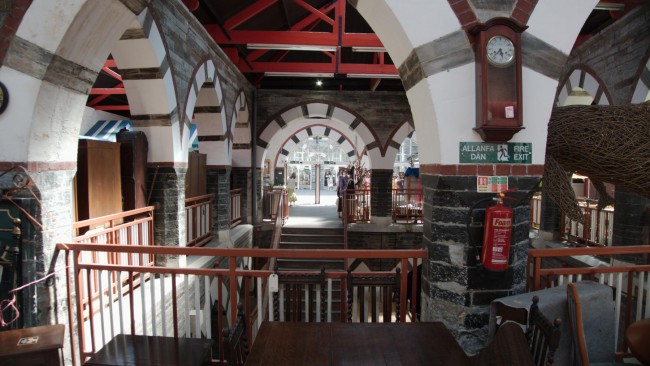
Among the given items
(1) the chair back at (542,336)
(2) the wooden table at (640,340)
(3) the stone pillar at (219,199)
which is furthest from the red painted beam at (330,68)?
(1) the chair back at (542,336)

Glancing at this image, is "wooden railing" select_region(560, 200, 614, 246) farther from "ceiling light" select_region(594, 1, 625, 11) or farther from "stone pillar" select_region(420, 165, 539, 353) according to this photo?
Result: "stone pillar" select_region(420, 165, 539, 353)

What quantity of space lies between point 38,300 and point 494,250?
3.46 metres

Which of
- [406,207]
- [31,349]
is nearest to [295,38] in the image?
[406,207]

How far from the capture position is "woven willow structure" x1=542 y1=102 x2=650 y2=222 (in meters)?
2.57

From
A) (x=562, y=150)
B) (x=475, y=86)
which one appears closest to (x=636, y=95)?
(x=562, y=150)

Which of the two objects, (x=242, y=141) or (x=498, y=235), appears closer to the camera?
(x=498, y=235)

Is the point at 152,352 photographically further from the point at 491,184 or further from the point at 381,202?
the point at 381,202

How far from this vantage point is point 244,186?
9141 millimetres

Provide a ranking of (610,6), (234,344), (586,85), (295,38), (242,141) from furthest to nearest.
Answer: (242,141) < (586,85) < (295,38) < (610,6) < (234,344)

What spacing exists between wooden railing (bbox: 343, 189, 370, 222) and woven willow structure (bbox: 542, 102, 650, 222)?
6.19 m

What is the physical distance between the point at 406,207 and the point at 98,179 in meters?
7.08

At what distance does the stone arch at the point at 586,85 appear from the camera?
5.88m

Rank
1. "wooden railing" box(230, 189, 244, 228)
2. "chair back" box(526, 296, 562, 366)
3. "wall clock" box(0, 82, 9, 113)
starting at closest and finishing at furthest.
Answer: "chair back" box(526, 296, 562, 366), "wall clock" box(0, 82, 9, 113), "wooden railing" box(230, 189, 244, 228)

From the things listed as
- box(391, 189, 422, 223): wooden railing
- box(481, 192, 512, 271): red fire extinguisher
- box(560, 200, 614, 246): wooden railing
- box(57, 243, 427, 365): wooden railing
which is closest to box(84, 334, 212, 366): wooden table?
box(57, 243, 427, 365): wooden railing
